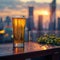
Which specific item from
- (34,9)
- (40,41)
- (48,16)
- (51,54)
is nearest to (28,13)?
(34,9)

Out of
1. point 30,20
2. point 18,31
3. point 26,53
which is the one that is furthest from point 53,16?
point 26,53

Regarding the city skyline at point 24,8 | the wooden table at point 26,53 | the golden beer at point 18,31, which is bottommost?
the wooden table at point 26,53

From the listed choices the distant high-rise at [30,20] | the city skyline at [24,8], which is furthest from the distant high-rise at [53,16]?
the distant high-rise at [30,20]

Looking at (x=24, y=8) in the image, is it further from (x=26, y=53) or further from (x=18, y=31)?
(x=26, y=53)

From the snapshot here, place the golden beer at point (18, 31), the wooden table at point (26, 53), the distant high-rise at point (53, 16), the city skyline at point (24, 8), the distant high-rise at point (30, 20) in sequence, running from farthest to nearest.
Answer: the distant high-rise at point (53, 16), the distant high-rise at point (30, 20), the city skyline at point (24, 8), the golden beer at point (18, 31), the wooden table at point (26, 53)

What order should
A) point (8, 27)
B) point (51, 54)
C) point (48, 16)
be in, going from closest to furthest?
1. point (51, 54)
2. point (8, 27)
3. point (48, 16)

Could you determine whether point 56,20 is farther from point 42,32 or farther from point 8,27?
point 8,27

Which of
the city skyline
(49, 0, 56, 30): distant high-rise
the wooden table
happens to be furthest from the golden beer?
(49, 0, 56, 30): distant high-rise

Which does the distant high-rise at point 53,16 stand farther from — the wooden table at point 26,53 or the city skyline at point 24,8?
the wooden table at point 26,53
